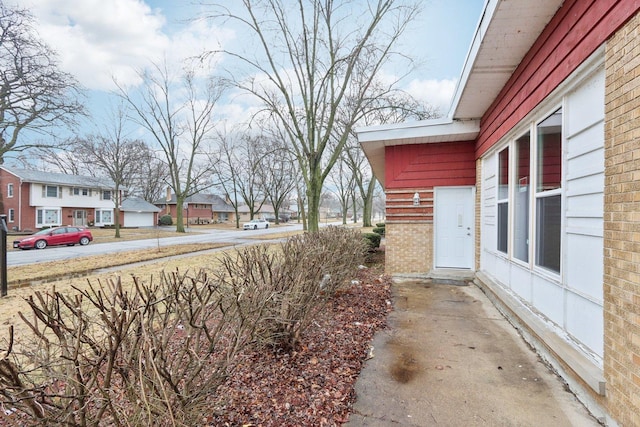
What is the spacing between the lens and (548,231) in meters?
3.55

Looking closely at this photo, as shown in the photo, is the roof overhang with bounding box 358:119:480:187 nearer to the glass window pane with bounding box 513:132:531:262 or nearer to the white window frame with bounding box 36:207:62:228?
the glass window pane with bounding box 513:132:531:262

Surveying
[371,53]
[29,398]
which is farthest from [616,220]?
[371,53]

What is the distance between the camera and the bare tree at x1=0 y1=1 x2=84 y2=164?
12.6 meters

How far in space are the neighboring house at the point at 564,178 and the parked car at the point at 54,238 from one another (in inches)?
787

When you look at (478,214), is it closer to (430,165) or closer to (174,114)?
(430,165)

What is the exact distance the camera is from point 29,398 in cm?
129

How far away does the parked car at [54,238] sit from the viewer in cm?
1603

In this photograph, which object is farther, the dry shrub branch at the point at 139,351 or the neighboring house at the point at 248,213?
the neighboring house at the point at 248,213

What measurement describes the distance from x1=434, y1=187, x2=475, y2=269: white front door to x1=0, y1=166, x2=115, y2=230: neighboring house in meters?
34.3

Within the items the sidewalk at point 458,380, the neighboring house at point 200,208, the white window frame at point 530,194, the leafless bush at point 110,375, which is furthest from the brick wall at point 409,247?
the neighboring house at point 200,208

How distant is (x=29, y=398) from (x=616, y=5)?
13.8ft

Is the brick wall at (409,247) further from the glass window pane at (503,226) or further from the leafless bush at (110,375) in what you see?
the leafless bush at (110,375)

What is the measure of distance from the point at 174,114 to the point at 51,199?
15270 mm

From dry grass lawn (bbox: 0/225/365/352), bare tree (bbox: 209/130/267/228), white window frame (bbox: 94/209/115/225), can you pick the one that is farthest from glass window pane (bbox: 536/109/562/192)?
white window frame (bbox: 94/209/115/225)
